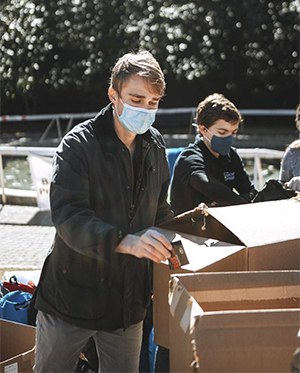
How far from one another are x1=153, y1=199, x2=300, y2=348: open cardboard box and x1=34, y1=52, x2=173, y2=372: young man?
105 millimetres

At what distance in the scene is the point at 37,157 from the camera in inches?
305

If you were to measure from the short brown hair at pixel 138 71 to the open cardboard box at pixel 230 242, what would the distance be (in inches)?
24.3

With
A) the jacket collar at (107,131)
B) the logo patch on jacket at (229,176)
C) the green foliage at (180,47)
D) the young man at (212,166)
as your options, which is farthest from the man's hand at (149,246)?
the green foliage at (180,47)

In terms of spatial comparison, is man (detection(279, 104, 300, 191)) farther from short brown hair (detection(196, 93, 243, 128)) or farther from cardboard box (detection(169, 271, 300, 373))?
cardboard box (detection(169, 271, 300, 373))

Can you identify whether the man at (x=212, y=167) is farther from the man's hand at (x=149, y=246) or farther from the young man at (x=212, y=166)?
the man's hand at (x=149, y=246)

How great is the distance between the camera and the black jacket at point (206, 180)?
356cm

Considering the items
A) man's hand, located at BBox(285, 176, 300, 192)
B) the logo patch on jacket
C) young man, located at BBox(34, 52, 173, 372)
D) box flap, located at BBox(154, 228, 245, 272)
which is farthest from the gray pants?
the logo patch on jacket

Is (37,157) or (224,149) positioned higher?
(224,149)

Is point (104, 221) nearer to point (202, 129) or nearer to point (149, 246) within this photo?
point (149, 246)

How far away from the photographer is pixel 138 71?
2205mm

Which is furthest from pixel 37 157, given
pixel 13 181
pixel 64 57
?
pixel 64 57

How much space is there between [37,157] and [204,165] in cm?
440

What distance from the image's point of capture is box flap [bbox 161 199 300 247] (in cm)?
236

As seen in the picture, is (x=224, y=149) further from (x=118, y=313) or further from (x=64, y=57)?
(x=64, y=57)
